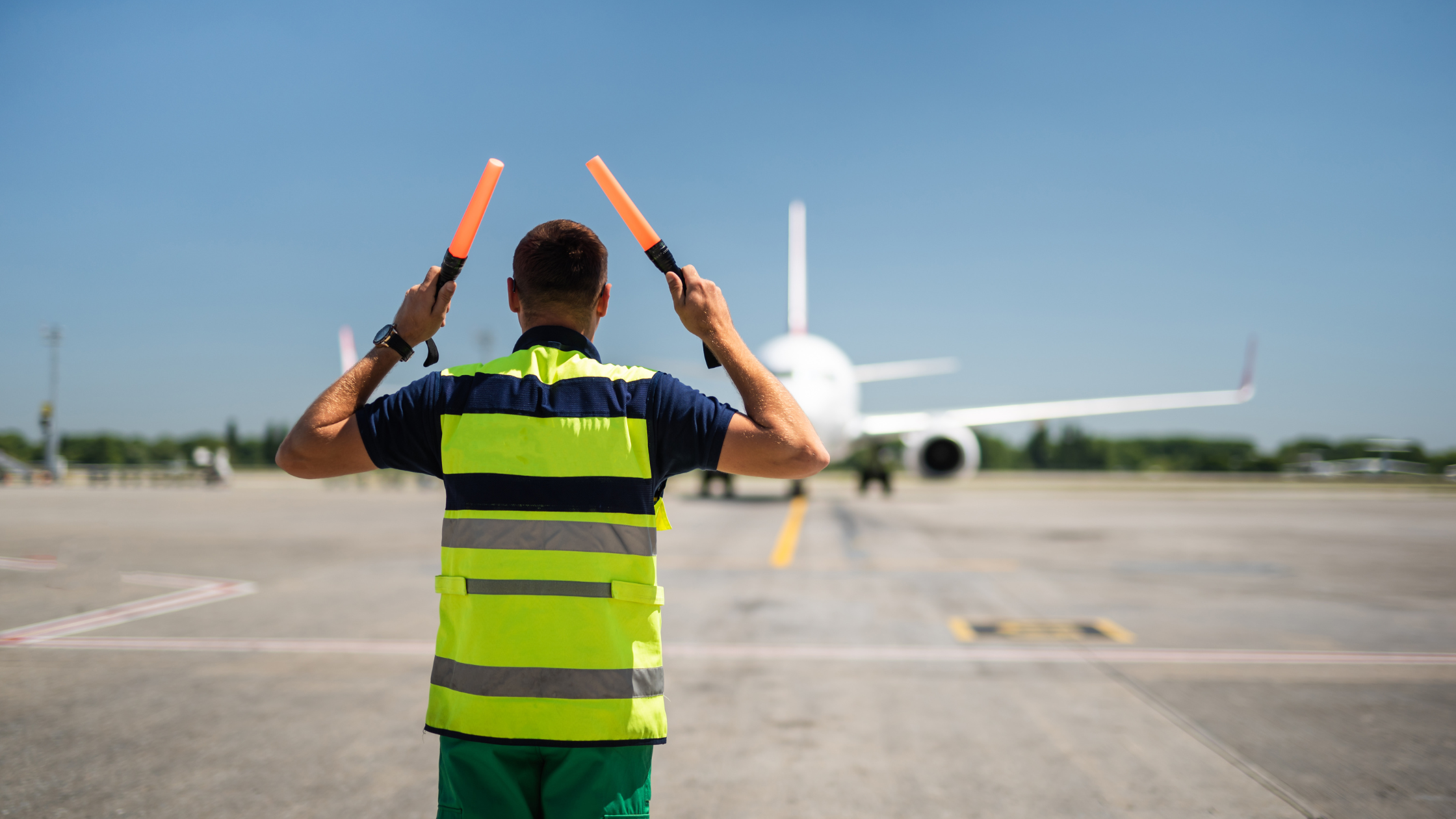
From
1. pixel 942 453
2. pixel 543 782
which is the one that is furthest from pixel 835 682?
pixel 942 453

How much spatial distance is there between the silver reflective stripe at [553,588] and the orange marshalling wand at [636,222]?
1.83ft

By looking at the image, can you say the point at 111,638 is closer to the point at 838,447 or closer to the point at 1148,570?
the point at 1148,570

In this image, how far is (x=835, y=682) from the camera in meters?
5.57

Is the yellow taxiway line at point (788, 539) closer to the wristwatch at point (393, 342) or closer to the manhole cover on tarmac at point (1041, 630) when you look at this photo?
the manhole cover on tarmac at point (1041, 630)

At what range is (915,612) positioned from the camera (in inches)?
318

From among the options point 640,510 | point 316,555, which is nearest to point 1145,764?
point 640,510

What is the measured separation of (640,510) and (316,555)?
1216cm

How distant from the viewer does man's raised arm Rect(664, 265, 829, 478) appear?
1729 millimetres

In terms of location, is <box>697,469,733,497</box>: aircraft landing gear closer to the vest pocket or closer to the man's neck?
the man's neck

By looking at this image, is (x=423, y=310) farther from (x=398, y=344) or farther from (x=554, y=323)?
(x=554, y=323)

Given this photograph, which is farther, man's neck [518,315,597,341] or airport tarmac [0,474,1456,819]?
airport tarmac [0,474,1456,819]

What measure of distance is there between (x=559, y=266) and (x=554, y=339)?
0.17 m

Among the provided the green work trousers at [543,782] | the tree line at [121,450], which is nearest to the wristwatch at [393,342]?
the green work trousers at [543,782]

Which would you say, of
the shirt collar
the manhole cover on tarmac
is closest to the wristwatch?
the shirt collar
